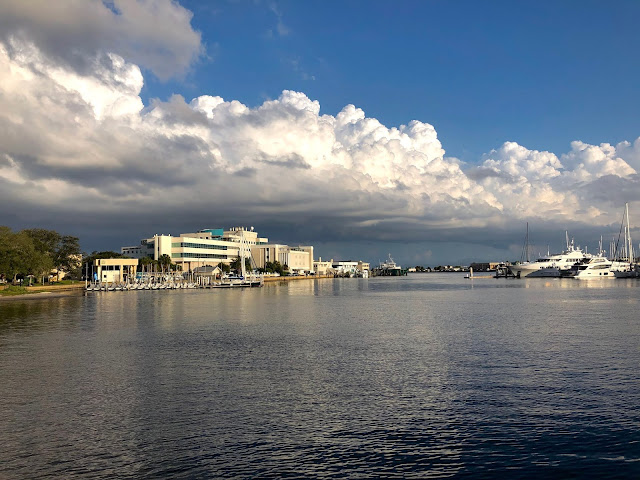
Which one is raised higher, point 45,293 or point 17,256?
point 17,256

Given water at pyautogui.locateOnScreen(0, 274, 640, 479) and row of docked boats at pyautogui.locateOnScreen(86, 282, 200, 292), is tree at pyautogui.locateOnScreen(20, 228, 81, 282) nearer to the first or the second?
row of docked boats at pyautogui.locateOnScreen(86, 282, 200, 292)

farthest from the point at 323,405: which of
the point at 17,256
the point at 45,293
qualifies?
the point at 45,293

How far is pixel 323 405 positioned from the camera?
26375mm

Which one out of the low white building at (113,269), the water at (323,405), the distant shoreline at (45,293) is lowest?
the water at (323,405)

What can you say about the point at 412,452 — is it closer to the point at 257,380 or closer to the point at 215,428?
the point at 215,428

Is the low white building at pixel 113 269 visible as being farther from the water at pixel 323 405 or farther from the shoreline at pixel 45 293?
the water at pixel 323 405

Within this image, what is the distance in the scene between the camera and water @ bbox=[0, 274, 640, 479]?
63.2 ft

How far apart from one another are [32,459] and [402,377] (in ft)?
65.0

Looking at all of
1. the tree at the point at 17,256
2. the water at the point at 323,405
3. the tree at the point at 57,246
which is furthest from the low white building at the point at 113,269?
the water at the point at 323,405

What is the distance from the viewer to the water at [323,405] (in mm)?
19250


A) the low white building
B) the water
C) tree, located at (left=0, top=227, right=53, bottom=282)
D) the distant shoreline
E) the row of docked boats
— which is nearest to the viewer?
the water

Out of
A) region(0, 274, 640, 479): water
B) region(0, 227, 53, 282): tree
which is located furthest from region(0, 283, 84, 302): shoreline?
region(0, 274, 640, 479): water

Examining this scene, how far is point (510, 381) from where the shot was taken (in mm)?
30969

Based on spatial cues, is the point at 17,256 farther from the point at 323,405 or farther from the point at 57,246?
the point at 323,405
